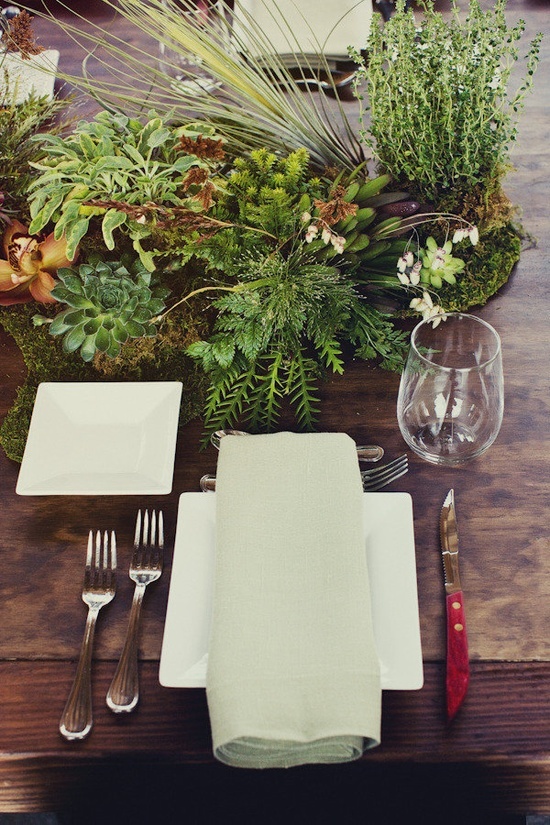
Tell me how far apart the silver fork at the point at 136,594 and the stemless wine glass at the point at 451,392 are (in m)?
0.34

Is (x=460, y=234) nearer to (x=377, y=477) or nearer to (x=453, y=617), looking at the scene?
(x=377, y=477)

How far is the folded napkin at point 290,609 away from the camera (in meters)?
0.74

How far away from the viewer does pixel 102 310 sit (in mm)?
1015

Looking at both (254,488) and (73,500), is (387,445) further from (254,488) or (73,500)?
(73,500)

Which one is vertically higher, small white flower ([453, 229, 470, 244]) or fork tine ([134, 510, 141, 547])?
small white flower ([453, 229, 470, 244])

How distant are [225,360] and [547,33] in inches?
41.1

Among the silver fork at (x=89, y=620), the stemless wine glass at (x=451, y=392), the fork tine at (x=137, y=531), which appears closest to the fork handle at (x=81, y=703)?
the silver fork at (x=89, y=620)

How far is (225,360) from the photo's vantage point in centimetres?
103

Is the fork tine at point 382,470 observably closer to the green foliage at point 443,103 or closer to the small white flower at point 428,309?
the small white flower at point 428,309

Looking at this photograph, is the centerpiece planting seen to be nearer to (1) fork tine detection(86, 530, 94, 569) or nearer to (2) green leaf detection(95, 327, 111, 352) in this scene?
(2) green leaf detection(95, 327, 111, 352)

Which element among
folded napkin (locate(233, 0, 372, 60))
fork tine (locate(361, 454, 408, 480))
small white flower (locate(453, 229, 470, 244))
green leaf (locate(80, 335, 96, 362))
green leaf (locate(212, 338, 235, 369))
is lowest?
fork tine (locate(361, 454, 408, 480))

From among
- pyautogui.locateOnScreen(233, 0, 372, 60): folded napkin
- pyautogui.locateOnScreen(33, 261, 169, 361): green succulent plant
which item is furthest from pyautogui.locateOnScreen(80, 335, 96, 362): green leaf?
pyautogui.locateOnScreen(233, 0, 372, 60): folded napkin

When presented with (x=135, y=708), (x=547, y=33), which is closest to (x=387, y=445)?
(x=135, y=708)

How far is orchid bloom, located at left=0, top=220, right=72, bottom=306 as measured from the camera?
1.06 metres
